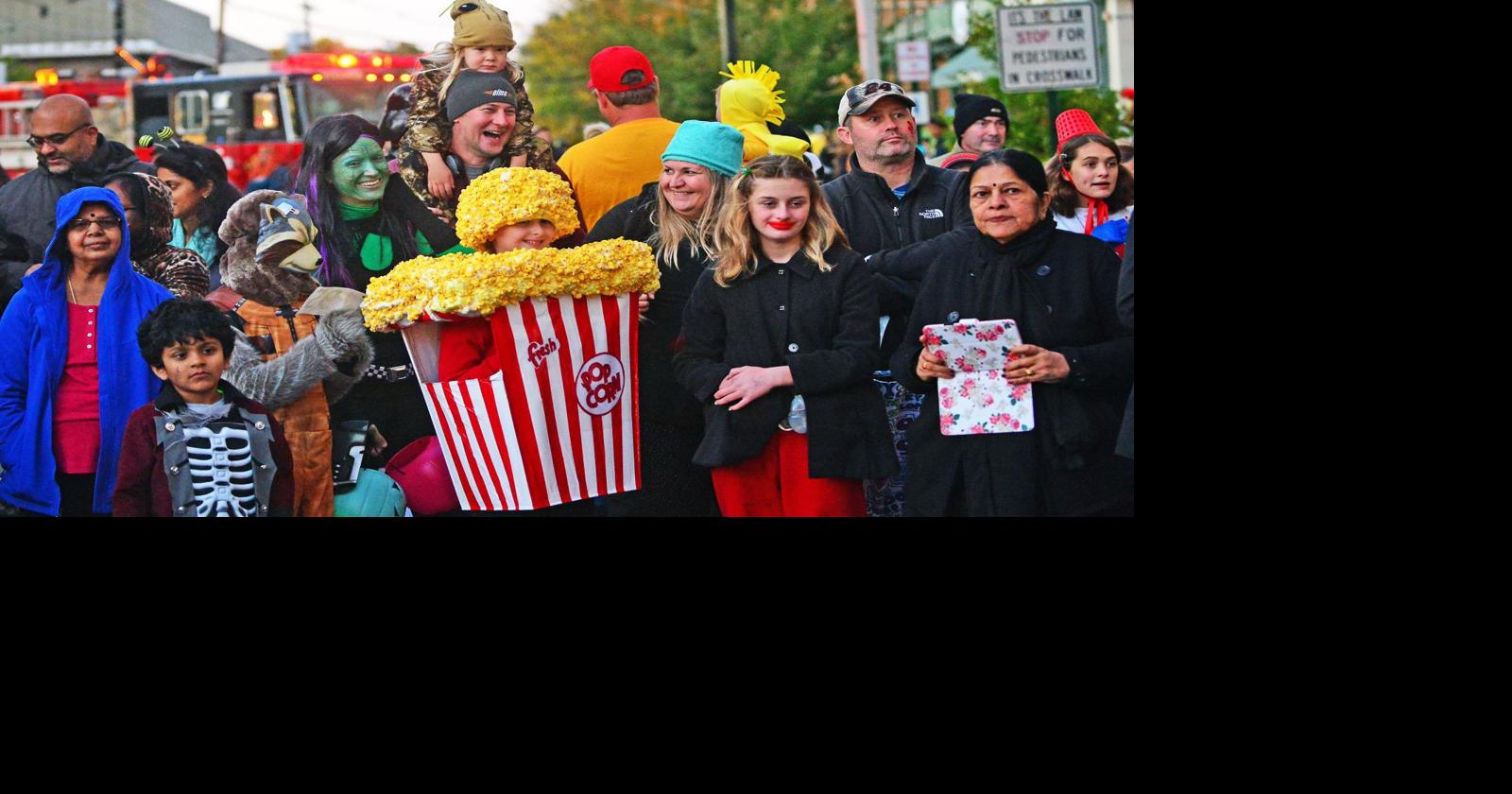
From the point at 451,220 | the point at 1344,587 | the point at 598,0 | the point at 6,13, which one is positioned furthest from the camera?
the point at 598,0

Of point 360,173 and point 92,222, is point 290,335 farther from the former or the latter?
point 92,222

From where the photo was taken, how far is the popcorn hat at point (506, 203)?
4773mm

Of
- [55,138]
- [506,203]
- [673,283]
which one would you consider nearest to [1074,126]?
[673,283]

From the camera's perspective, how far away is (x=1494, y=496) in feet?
14.1

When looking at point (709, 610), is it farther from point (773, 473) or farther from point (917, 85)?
point (917, 85)

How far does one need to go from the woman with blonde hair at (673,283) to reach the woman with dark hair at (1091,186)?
112cm

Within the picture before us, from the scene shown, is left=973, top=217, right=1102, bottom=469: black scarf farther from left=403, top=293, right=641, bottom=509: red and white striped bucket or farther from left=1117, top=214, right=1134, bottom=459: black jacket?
left=403, top=293, right=641, bottom=509: red and white striped bucket

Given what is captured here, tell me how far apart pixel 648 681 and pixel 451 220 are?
160cm

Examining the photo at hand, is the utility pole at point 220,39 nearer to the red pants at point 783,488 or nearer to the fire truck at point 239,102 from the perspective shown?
the fire truck at point 239,102

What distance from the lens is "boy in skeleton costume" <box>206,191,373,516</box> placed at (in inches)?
198

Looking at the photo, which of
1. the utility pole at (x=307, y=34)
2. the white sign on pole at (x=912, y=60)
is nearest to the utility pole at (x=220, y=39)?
the utility pole at (x=307, y=34)

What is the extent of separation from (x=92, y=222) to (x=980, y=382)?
288 cm

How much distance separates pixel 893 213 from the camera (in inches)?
195

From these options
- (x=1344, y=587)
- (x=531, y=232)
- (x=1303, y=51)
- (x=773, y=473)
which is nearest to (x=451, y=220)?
(x=531, y=232)
